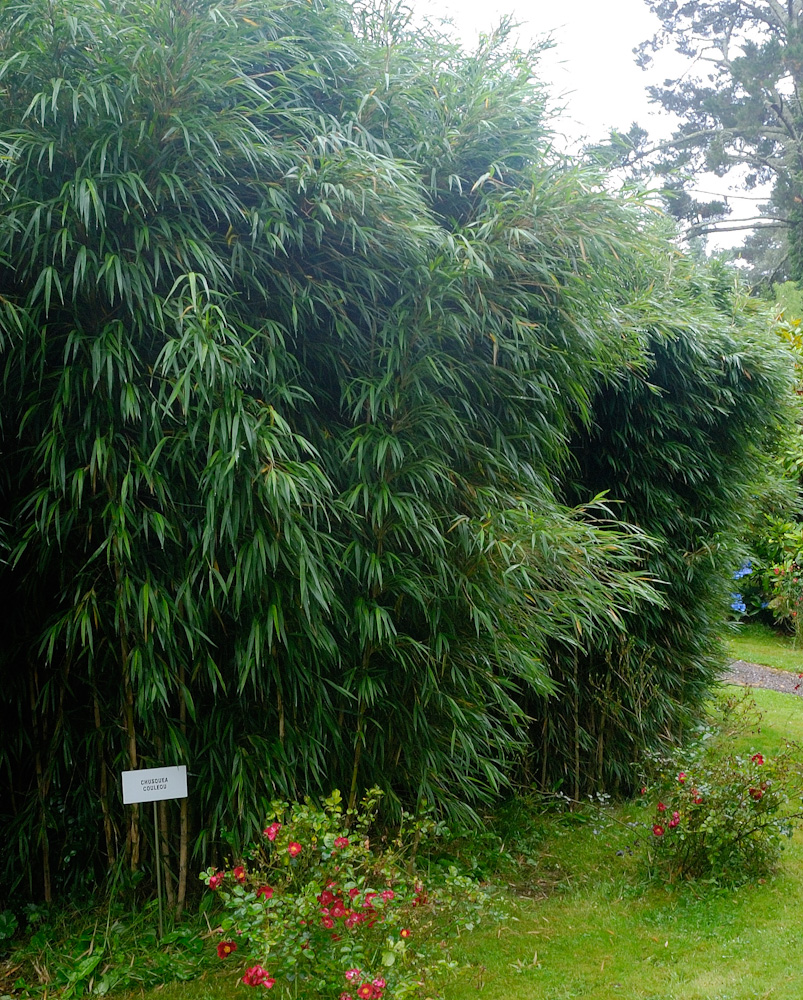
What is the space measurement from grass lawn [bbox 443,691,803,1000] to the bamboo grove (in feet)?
1.50

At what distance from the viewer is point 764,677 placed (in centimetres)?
742

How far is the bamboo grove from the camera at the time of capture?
2.13 meters

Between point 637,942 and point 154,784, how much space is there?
1484 mm

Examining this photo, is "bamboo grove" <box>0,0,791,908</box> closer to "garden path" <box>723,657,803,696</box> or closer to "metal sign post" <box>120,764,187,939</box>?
"metal sign post" <box>120,764,187,939</box>

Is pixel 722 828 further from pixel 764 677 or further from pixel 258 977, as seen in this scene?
pixel 764 677

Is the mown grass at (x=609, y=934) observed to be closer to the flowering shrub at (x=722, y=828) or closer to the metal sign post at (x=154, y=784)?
the flowering shrub at (x=722, y=828)

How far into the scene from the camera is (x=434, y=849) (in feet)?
10.4

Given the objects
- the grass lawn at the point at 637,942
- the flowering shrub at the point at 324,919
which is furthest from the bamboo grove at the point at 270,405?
the grass lawn at the point at 637,942

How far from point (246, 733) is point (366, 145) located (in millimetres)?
1676

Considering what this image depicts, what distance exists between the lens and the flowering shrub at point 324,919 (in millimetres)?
1979

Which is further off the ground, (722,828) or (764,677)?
(722,828)

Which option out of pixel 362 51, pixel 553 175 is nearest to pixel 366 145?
pixel 362 51

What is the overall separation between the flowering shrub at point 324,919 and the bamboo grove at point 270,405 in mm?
308

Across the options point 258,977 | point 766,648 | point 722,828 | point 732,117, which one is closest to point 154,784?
point 258,977
